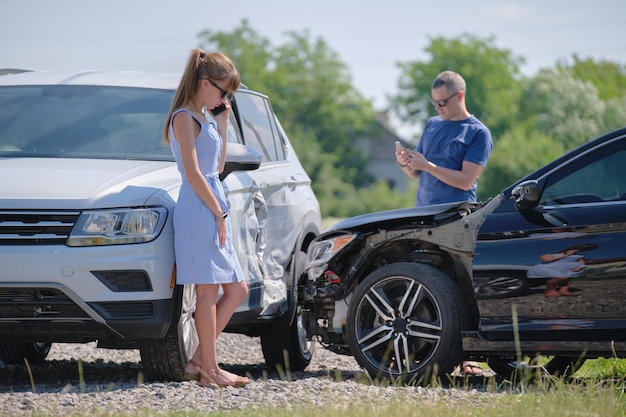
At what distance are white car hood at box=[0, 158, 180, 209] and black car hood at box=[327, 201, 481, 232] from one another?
55.7 inches

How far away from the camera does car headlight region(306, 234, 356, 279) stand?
7285mm

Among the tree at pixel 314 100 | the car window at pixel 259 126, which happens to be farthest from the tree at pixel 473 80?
the car window at pixel 259 126

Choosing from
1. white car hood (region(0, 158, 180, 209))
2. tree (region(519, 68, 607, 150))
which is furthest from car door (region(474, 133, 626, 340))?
tree (region(519, 68, 607, 150))

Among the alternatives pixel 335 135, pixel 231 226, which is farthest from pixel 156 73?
pixel 335 135

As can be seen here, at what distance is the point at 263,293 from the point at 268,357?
3.38 ft

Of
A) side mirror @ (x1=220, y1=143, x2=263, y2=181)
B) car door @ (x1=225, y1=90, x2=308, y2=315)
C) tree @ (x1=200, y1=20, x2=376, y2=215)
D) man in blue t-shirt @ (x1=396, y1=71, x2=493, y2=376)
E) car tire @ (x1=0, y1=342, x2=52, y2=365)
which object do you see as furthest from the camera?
tree @ (x1=200, y1=20, x2=376, y2=215)

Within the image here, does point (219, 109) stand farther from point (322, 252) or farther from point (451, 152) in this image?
point (451, 152)

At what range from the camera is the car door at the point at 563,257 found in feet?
20.4

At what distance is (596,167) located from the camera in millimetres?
6602

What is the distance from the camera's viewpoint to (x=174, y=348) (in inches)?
249

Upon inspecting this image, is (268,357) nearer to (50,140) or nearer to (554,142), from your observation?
(50,140)

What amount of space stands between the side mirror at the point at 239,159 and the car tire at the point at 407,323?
108 centimetres

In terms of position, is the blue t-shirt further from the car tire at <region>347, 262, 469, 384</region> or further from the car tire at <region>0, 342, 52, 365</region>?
the car tire at <region>0, 342, 52, 365</region>

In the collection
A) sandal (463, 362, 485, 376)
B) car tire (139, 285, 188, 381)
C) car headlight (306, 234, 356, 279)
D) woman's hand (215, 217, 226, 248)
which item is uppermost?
woman's hand (215, 217, 226, 248)
